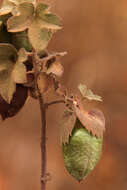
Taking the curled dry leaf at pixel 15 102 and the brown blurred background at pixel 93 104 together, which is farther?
the brown blurred background at pixel 93 104

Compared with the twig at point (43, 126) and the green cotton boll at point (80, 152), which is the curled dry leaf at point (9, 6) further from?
the green cotton boll at point (80, 152)

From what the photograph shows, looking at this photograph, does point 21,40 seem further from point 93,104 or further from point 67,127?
point 93,104

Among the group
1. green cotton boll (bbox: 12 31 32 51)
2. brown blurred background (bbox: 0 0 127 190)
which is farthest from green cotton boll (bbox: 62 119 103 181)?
brown blurred background (bbox: 0 0 127 190)

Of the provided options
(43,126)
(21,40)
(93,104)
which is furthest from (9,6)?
(93,104)

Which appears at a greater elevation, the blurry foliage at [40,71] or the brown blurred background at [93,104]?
the blurry foliage at [40,71]

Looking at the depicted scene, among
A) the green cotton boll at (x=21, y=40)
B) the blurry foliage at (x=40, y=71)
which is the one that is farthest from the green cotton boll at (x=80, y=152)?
the green cotton boll at (x=21, y=40)

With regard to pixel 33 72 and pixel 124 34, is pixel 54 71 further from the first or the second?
pixel 124 34
